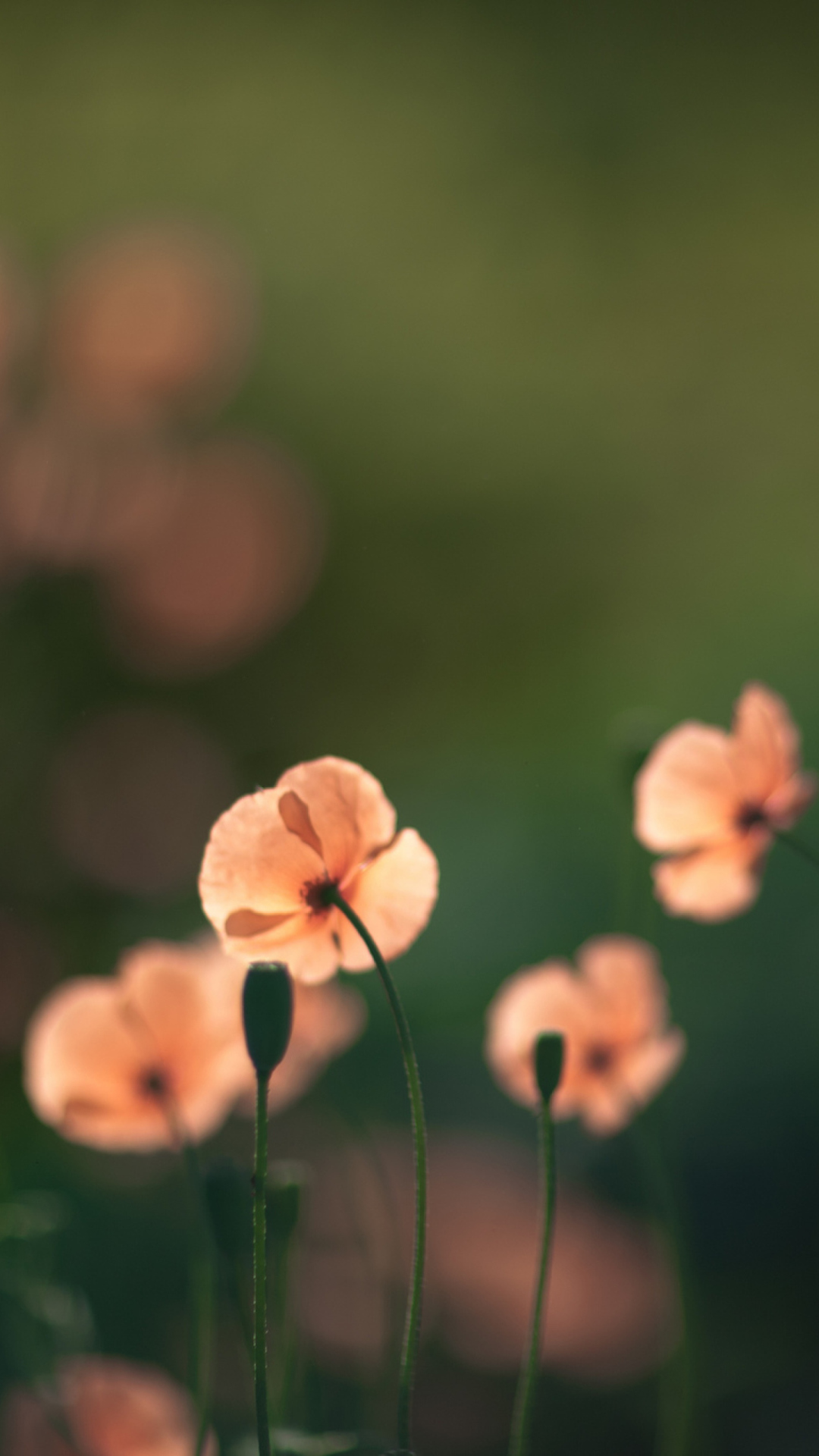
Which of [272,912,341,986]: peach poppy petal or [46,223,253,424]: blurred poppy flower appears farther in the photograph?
[46,223,253,424]: blurred poppy flower

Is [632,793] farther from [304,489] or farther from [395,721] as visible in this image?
[304,489]

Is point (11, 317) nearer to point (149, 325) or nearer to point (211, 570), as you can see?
point (149, 325)

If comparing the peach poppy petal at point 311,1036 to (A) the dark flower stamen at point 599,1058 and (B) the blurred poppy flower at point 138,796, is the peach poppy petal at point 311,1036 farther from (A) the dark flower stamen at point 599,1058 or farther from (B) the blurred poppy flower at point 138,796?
(B) the blurred poppy flower at point 138,796

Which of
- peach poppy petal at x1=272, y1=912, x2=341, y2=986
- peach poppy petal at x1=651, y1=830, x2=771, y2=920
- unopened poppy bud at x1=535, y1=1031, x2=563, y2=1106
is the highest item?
peach poppy petal at x1=651, y1=830, x2=771, y2=920

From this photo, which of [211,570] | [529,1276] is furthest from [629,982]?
[211,570]

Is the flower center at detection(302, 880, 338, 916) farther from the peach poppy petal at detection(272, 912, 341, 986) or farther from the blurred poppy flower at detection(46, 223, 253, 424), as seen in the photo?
the blurred poppy flower at detection(46, 223, 253, 424)

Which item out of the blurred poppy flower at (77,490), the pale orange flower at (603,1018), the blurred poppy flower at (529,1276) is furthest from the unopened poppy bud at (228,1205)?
the blurred poppy flower at (77,490)

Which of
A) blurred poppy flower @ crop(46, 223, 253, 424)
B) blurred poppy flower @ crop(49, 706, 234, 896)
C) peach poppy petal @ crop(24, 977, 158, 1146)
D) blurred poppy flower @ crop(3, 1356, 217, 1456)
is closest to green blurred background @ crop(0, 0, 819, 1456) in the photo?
blurred poppy flower @ crop(49, 706, 234, 896)

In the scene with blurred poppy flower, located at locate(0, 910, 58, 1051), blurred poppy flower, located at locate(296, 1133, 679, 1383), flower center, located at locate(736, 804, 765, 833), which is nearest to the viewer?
Result: flower center, located at locate(736, 804, 765, 833)
